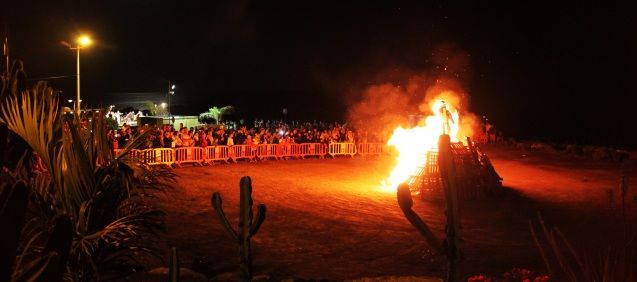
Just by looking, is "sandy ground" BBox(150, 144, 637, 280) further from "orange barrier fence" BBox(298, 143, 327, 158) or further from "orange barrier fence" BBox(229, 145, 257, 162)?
"orange barrier fence" BBox(298, 143, 327, 158)

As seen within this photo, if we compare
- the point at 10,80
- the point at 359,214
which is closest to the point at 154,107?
the point at 359,214

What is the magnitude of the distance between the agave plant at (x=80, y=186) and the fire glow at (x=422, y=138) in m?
14.4

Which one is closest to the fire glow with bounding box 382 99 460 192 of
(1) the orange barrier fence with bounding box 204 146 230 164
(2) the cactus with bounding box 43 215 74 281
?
(1) the orange barrier fence with bounding box 204 146 230 164

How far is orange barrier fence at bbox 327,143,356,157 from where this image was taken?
95.0ft

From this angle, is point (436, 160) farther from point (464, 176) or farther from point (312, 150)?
point (312, 150)

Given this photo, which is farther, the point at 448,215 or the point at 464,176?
the point at 464,176

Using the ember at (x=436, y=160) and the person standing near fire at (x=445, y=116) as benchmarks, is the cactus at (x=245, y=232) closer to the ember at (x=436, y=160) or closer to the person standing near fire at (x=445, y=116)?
the ember at (x=436, y=160)

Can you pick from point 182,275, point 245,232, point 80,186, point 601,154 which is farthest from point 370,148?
point 245,232

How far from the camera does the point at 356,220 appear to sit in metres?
14.2

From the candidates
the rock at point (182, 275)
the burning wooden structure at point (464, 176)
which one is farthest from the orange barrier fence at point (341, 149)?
the rock at point (182, 275)

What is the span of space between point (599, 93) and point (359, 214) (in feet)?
142

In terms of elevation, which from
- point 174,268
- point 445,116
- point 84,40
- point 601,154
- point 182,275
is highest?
point 84,40

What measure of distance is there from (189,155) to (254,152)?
142 inches

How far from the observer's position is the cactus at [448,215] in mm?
2625
